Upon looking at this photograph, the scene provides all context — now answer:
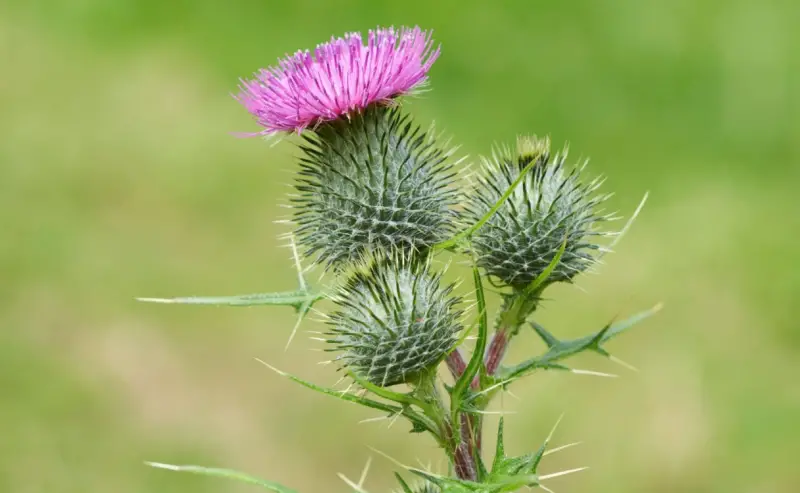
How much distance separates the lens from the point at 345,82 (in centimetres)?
271

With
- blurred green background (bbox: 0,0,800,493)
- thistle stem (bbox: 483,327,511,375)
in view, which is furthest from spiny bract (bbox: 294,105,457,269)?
blurred green background (bbox: 0,0,800,493)

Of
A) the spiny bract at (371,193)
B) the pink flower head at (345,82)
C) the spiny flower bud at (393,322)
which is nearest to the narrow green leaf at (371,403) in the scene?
the spiny flower bud at (393,322)

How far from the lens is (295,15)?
942 cm

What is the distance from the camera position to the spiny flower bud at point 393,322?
2.48 metres

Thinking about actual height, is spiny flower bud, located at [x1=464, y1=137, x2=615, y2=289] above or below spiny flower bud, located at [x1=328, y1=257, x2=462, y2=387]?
above

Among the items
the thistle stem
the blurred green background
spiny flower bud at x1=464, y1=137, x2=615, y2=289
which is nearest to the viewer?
the thistle stem

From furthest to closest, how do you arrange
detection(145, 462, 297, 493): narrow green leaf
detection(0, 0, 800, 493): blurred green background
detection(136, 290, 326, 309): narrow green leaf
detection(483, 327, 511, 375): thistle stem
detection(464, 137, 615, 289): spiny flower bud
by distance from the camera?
detection(0, 0, 800, 493): blurred green background < detection(464, 137, 615, 289): spiny flower bud < detection(483, 327, 511, 375): thistle stem < detection(136, 290, 326, 309): narrow green leaf < detection(145, 462, 297, 493): narrow green leaf

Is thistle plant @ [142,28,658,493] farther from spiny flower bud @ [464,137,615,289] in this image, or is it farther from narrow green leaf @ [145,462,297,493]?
narrow green leaf @ [145,462,297,493]

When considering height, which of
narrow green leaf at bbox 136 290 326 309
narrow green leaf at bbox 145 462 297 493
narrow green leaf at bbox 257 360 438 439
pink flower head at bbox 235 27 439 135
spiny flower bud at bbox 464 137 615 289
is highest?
pink flower head at bbox 235 27 439 135

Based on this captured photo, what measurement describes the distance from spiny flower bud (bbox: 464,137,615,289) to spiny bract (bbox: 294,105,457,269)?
13 cm

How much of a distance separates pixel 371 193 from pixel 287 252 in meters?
4.97

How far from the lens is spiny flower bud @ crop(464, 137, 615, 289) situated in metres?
2.75

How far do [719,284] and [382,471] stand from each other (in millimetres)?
3059

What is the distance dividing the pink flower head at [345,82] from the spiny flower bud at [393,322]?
1.69 feet
